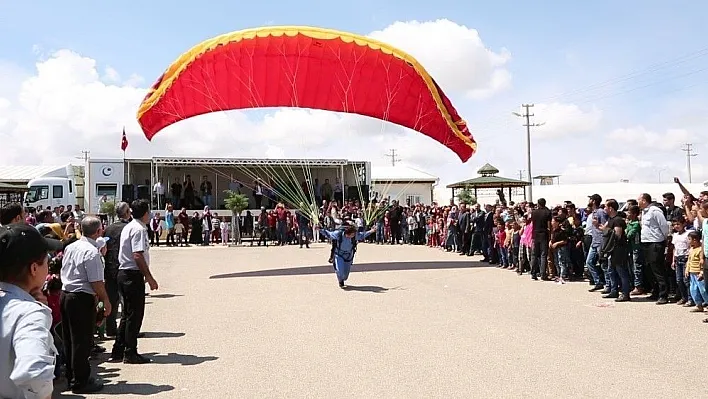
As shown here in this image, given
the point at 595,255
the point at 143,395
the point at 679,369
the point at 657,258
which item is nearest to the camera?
the point at 143,395

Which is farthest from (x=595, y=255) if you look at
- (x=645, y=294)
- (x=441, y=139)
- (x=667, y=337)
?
(x=441, y=139)

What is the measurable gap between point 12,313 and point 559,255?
1034cm

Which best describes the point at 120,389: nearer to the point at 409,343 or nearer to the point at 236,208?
the point at 409,343

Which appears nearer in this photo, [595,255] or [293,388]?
[293,388]

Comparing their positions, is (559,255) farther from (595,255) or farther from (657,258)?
(657,258)

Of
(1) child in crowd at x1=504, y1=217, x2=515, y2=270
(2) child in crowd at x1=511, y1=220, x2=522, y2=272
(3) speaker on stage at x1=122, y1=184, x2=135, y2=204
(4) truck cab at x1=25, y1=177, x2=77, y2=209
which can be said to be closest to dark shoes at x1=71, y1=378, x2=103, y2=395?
(2) child in crowd at x1=511, y1=220, x2=522, y2=272

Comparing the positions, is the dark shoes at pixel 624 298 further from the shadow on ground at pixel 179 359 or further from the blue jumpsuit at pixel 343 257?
the shadow on ground at pixel 179 359

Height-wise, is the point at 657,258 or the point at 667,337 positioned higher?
the point at 657,258

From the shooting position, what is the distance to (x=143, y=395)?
468 centimetres

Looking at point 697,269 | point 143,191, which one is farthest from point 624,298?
point 143,191

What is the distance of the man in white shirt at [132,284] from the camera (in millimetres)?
5695

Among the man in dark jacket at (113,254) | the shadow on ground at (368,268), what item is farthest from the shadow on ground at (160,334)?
the shadow on ground at (368,268)

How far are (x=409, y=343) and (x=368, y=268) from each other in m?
7.13

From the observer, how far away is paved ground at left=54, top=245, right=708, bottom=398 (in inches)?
186
